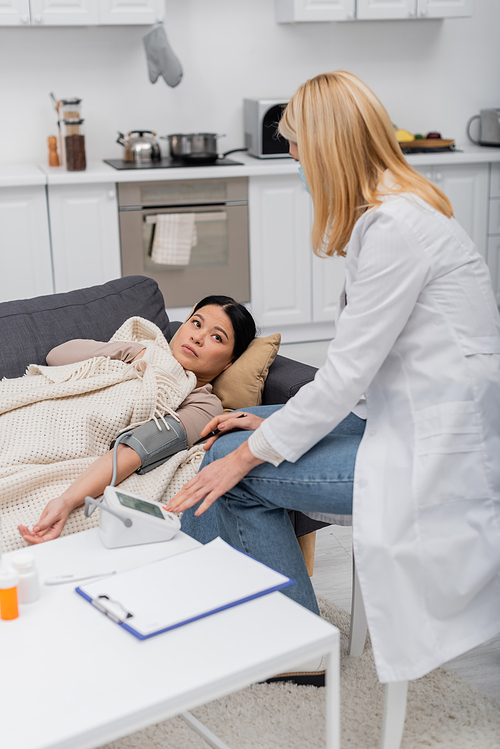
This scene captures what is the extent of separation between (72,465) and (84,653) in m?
0.69

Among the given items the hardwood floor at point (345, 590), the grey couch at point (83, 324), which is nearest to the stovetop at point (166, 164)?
the grey couch at point (83, 324)

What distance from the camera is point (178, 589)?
118 centimetres

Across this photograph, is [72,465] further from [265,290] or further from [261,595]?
[265,290]

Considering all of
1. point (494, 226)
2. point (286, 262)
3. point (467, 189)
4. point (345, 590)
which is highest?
point (467, 189)

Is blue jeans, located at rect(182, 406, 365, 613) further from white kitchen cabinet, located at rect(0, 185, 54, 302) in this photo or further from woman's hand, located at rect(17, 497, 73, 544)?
white kitchen cabinet, located at rect(0, 185, 54, 302)

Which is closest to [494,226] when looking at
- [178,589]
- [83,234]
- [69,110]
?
[83,234]

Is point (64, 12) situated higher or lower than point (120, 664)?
higher

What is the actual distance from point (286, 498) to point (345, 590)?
662 mm

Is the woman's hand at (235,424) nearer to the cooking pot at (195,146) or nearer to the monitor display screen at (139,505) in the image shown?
the monitor display screen at (139,505)

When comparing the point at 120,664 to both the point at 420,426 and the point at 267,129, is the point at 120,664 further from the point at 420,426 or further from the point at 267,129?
the point at 267,129

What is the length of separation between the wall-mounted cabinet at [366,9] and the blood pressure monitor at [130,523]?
3373 mm

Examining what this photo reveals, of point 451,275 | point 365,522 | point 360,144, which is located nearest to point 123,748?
point 365,522

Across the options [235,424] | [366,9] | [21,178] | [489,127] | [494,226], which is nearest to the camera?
[235,424]

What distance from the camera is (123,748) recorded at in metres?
1.46
